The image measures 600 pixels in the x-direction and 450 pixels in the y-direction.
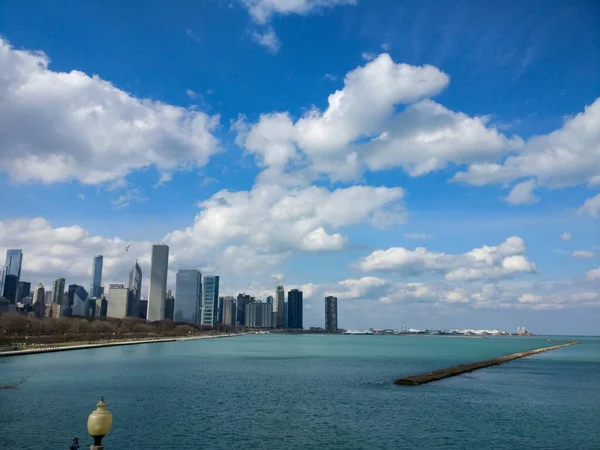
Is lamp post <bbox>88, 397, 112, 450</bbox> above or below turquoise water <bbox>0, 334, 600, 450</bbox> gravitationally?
above

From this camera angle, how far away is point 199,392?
75.9 metres

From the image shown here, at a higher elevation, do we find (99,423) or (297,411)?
(99,423)

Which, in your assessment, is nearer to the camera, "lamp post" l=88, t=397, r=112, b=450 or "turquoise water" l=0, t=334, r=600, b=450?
"lamp post" l=88, t=397, r=112, b=450

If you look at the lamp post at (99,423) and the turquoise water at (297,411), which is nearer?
Answer: the lamp post at (99,423)

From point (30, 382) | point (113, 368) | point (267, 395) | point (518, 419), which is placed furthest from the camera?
point (113, 368)

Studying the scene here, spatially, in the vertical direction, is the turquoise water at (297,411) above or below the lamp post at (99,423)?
below

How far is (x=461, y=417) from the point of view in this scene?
57.9 metres

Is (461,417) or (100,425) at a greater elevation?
(100,425)

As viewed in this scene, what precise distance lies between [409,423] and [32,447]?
124 ft

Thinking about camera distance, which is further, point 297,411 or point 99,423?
point 297,411

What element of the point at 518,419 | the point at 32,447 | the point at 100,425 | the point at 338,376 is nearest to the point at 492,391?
the point at 518,419

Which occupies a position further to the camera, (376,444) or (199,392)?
(199,392)

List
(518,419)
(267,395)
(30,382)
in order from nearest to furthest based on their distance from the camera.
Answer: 1. (518,419)
2. (267,395)
3. (30,382)

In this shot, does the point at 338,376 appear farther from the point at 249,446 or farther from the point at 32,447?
the point at 32,447
